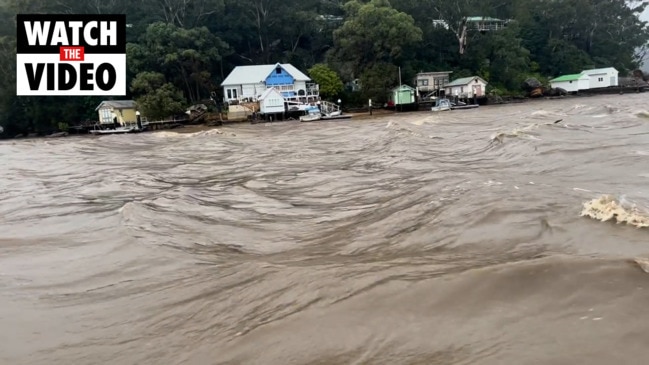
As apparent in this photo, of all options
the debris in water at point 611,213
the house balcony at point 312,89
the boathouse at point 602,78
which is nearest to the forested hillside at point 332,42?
the house balcony at point 312,89

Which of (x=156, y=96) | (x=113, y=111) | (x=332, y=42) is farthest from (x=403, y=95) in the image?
(x=113, y=111)

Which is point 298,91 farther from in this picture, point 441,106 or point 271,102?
point 441,106

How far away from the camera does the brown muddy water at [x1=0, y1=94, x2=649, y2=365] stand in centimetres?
375

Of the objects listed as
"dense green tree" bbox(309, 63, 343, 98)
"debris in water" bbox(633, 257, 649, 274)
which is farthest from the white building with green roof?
"debris in water" bbox(633, 257, 649, 274)

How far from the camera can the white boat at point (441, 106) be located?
4522cm

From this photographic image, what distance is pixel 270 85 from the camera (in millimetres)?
48625

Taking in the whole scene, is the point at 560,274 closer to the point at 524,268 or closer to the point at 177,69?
the point at 524,268

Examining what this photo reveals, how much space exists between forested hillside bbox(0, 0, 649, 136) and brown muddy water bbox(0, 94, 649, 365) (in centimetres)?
3766

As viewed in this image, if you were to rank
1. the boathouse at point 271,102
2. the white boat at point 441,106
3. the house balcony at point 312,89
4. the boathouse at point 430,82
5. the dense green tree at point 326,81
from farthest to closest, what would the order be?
the boathouse at point 430,82 → the dense green tree at point 326,81 → the house balcony at point 312,89 → the boathouse at point 271,102 → the white boat at point 441,106

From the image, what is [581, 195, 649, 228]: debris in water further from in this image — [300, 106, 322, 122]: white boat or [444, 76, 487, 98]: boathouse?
[444, 76, 487, 98]: boathouse

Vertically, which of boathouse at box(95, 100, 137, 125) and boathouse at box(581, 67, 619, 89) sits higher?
boathouse at box(581, 67, 619, 89)

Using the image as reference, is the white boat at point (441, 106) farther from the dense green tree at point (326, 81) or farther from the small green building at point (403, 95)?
the dense green tree at point (326, 81)

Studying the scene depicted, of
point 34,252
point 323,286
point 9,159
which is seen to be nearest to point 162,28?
point 9,159

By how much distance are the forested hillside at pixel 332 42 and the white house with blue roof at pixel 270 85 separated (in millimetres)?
2954
